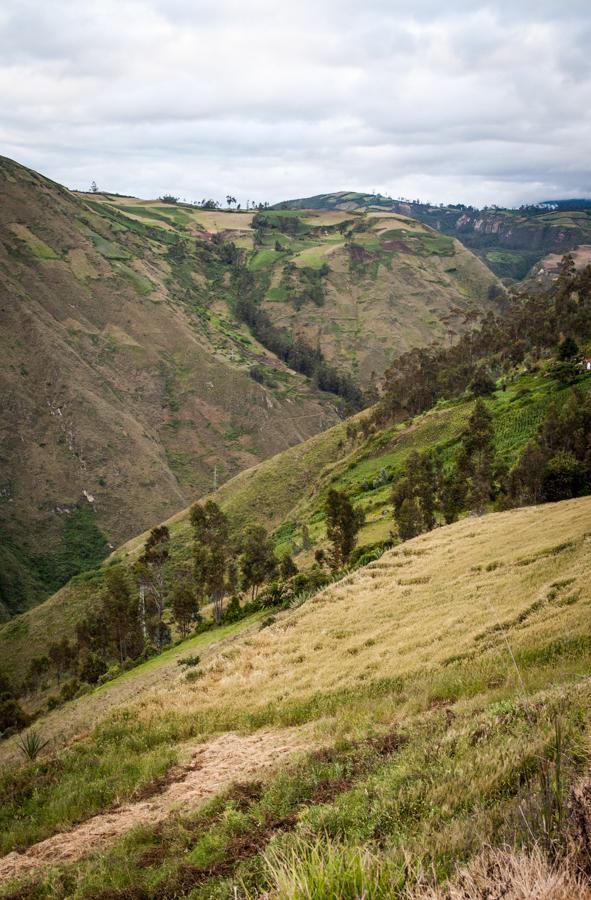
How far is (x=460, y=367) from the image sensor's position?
91312 millimetres

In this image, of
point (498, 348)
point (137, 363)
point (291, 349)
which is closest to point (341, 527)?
point (498, 348)

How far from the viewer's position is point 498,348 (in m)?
93.2

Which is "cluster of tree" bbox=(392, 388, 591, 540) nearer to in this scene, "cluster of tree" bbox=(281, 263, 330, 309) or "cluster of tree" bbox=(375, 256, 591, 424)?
"cluster of tree" bbox=(375, 256, 591, 424)

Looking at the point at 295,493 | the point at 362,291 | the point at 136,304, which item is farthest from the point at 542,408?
the point at 362,291

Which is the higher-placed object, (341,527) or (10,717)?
(341,527)

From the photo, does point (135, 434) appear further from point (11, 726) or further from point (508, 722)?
point (508, 722)

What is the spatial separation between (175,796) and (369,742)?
146 inches

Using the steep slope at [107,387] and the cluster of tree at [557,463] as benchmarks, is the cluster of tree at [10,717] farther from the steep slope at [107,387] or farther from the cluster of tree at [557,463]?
the steep slope at [107,387]

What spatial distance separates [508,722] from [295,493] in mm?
80298

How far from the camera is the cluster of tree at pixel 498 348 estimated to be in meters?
81.8

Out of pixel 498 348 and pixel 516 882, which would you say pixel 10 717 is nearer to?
pixel 516 882

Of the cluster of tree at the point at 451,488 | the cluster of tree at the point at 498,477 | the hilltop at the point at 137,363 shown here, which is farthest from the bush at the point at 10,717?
the hilltop at the point at 137,363

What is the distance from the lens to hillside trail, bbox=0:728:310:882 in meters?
8.93

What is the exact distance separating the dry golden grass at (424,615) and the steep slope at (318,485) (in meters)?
21.8
